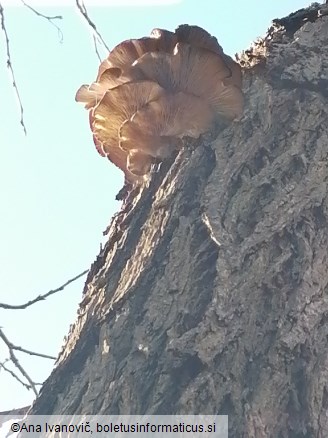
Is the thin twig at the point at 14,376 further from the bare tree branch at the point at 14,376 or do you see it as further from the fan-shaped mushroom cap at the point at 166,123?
the fan-shaped mushroom cap at the point at 166,123

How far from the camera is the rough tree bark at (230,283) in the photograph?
1.36 m

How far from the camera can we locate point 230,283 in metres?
1.48

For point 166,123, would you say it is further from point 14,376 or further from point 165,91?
point 14,376

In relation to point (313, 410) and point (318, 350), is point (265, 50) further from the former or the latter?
point (313, 410)

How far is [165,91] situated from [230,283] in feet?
1.76

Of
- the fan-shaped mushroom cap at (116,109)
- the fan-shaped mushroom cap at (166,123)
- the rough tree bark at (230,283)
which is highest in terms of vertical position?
the fan-shaped mushroom cap at (116,109)

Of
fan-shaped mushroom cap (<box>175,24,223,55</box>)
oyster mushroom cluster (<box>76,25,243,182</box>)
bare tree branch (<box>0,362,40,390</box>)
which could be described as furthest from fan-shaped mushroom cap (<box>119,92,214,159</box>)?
bare tree branch (<box>0,362,40,390</box>)

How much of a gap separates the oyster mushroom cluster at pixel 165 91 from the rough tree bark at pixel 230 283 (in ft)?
0.17

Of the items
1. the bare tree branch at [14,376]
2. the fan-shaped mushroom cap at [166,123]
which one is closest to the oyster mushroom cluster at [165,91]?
the fan-shaped mushroom cap at [166,123]

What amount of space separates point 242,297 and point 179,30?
667mm

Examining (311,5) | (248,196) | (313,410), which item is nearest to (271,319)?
(313,410)

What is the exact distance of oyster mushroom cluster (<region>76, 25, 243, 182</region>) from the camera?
1755mm

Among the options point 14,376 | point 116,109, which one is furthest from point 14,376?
point 116,109

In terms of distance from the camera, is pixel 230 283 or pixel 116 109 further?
pixel 116 109
